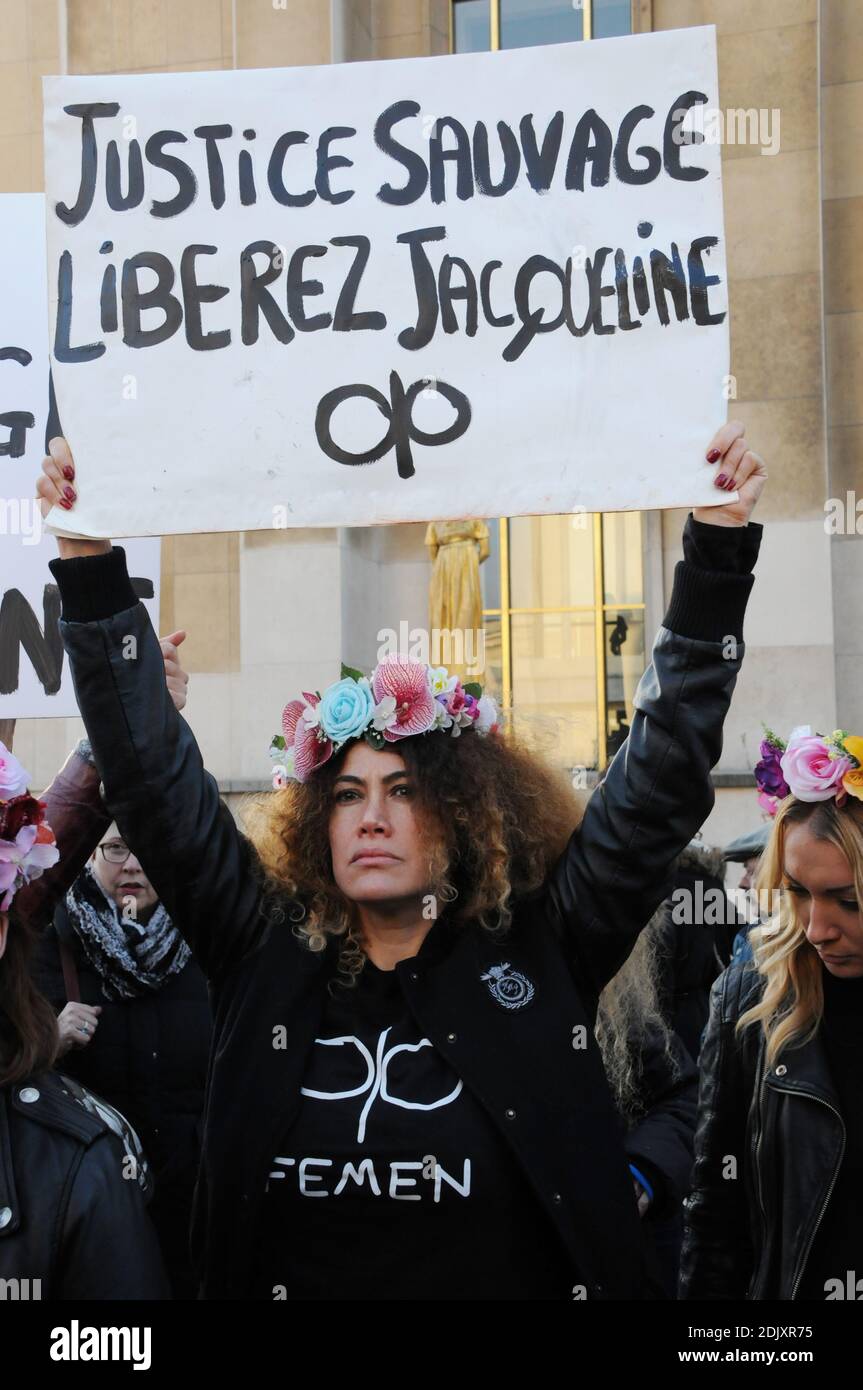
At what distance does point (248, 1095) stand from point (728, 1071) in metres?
1.11

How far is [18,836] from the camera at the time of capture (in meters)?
2.46

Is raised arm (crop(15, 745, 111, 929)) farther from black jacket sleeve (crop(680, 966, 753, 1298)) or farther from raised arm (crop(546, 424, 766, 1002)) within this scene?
black jacket sleeve (crop(680, 966, 753, 1298))

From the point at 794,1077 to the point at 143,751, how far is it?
1400 mm

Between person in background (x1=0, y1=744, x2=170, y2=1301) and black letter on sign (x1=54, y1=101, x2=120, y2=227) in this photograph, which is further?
black letter on sign (x1=54, y1=101, x2=120, y2=227)

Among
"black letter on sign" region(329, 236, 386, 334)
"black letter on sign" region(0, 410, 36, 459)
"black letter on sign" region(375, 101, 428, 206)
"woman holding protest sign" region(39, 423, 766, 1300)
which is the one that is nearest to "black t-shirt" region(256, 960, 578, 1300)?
"woman holding protest sign" region(39, 423, 766, 1300)

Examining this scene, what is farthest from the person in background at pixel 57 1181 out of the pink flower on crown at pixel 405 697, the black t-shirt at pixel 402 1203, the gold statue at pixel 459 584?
the gold statue at pixel 459 584

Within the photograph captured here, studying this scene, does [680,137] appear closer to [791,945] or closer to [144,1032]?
[791,945]

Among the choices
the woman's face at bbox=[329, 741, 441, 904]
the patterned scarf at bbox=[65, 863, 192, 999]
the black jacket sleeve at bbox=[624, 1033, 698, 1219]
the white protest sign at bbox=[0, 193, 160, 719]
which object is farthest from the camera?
the patterned scarf at bbox=[65, 863, 192, 999]

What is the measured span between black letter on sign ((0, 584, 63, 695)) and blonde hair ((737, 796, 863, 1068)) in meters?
2.03

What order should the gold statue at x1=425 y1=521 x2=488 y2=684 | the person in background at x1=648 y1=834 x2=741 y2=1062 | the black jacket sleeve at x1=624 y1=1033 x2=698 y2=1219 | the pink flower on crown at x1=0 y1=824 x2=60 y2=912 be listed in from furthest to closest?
the gold statue at x1=425 y1=521 x2=488 y2=684 → the person in background at x1=648 y1=834 x2=741 y2=1062 → the black jacket sleeve at x1=624 y1=1033 x2=698 y2=1219 → the pink flower on crown at x1=0 y1=824 x2=60 y2=912

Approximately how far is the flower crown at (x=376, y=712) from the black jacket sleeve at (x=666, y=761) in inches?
16.1

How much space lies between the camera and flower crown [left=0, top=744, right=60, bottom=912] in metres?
2.42

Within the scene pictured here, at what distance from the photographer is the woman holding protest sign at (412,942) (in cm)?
236

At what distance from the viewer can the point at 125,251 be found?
116 inches
